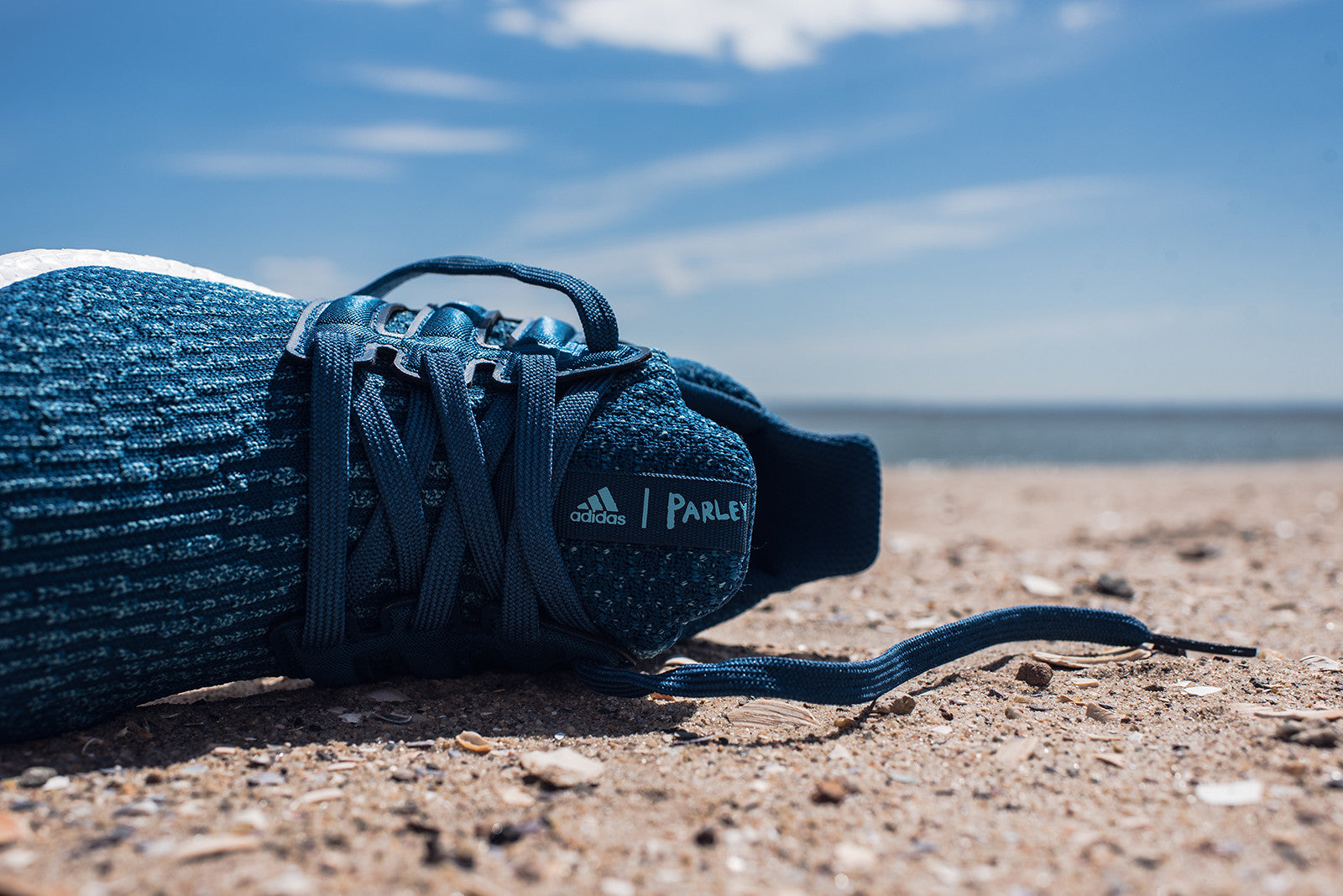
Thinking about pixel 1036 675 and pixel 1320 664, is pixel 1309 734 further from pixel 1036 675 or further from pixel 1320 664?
pixel 1320 664

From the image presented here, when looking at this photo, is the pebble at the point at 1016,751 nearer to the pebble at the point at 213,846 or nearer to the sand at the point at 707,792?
the sand at the point at 707,792

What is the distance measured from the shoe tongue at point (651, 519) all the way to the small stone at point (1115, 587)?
2192mm

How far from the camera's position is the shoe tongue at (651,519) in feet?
6.44

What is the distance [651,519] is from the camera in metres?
1.97

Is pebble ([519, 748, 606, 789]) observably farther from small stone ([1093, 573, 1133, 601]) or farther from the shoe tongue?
small stone ([1093, 573, 1133, 601])

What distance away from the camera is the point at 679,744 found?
73.3 inches

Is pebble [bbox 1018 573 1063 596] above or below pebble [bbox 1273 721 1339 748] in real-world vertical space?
below

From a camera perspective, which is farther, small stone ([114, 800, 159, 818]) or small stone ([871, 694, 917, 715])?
small stone ([871, 694, 917, 715])

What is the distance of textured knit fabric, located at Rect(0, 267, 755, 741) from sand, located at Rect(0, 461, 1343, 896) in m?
0.20

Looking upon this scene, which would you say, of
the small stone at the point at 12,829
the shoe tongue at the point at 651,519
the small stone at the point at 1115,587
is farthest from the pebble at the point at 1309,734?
the small stone at the point at 12,829

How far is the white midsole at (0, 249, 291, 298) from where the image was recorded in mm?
1903

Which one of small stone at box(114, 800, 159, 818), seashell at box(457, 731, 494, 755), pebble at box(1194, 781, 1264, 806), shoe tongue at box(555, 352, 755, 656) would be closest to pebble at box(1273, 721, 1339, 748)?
pebble at box(1194, 781, 1264, 806)

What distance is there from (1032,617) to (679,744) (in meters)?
1.18

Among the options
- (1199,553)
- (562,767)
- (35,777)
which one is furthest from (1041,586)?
(35,777)
